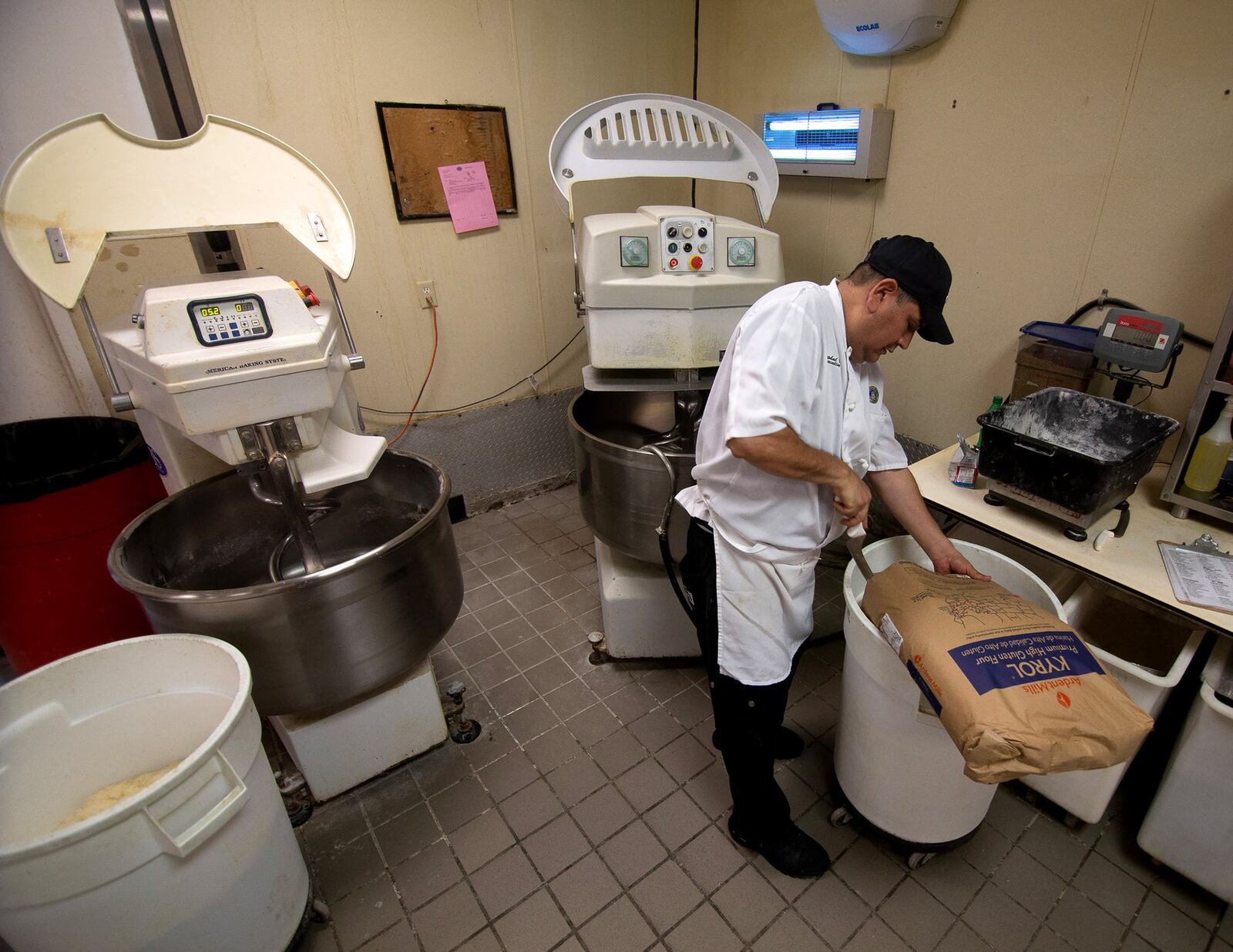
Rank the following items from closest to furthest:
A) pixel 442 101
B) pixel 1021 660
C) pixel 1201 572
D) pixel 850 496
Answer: pixel 1021 660, pixel 850 496, pixel 1201 572, pixel 442 101

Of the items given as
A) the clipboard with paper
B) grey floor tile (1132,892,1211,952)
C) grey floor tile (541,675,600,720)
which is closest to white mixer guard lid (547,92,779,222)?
the clipboard with paper

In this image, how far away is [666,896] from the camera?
1.49 meters

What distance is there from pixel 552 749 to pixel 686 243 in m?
1.54

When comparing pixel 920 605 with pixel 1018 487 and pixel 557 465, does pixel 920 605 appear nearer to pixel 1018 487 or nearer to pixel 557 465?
pixel 1018 487

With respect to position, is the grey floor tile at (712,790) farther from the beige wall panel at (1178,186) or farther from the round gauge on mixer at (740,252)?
the beige wall panel at (1178,186)

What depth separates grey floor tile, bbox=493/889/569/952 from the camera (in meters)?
1.40

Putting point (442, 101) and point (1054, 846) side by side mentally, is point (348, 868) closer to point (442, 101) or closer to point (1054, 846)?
point (1054, 846)

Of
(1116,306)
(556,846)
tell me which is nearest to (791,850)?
(556,846)

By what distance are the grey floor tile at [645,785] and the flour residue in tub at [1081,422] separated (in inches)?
52.0

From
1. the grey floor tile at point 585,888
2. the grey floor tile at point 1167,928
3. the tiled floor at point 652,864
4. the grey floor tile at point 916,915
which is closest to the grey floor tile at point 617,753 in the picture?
the tiled floor at point 652,864

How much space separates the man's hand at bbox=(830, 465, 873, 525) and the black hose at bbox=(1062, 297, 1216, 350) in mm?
1131

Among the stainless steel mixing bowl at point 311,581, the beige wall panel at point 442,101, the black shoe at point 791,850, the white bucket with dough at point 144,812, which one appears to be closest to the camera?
the white bucket with dough at point 144,812

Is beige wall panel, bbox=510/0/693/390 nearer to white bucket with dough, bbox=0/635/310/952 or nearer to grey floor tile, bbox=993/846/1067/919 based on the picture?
white bucket with dough, bbox=0/635/310/952

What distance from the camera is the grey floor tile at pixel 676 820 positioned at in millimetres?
1613
